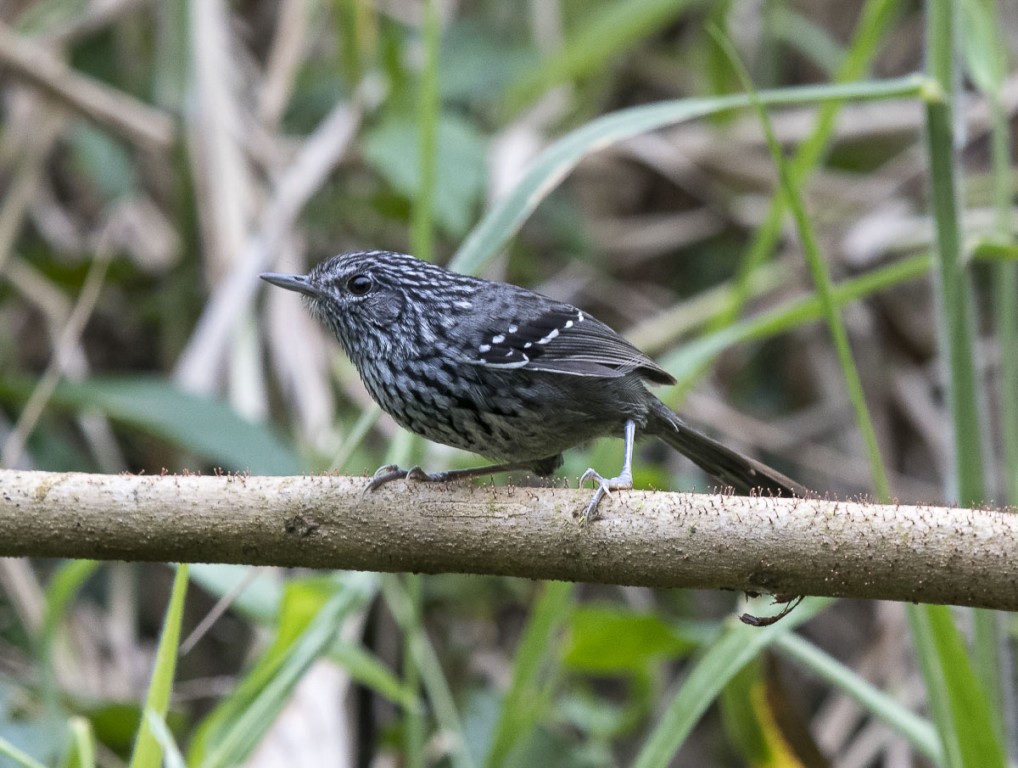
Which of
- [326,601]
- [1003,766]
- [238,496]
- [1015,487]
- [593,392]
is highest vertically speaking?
[1015,487]

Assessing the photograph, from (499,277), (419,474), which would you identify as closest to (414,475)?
(419,474)

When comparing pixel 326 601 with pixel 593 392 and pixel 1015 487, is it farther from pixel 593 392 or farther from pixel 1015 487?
pixel 1015 487

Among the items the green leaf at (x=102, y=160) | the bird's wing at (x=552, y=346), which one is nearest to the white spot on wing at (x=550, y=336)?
the bird's wing at (x=552, y=346)

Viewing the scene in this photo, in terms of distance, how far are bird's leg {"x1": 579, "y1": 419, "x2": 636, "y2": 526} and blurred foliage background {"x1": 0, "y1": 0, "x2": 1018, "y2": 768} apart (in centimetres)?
12

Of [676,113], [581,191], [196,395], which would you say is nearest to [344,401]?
[196,395]

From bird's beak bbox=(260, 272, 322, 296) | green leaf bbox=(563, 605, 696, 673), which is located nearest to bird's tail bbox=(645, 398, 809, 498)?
green leaf bbox=(563, 605, 696, 673)

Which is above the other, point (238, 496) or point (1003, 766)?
Answer: point (1003, 766)

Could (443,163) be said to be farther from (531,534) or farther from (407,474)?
(531,534)

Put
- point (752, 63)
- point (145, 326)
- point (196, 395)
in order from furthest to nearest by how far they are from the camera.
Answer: point (752, 63) → point (145, 326) → point (196, 395)

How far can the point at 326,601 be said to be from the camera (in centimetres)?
286

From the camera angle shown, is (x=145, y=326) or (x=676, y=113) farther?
(x=145, y=326)

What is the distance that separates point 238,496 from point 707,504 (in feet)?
2.83

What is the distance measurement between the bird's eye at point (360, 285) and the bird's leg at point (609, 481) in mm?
886

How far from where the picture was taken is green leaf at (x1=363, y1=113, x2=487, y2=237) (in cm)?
486
